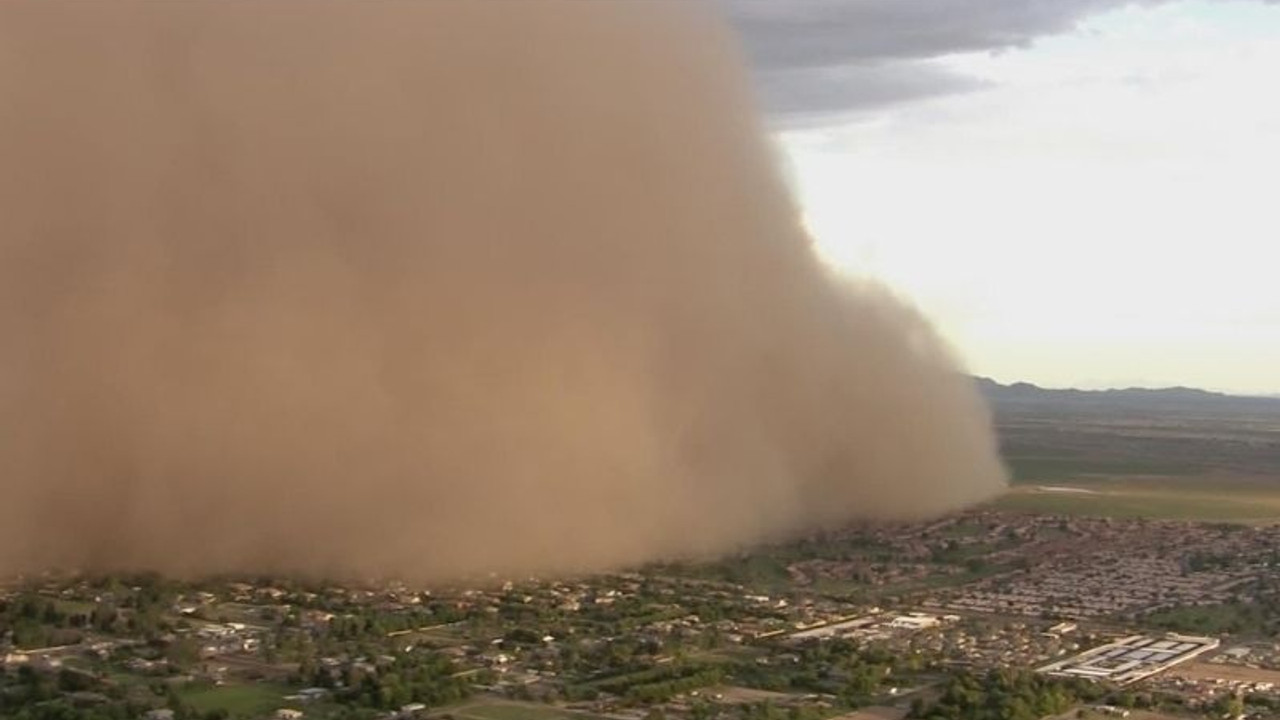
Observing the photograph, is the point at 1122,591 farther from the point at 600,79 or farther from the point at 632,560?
the point at 600,79

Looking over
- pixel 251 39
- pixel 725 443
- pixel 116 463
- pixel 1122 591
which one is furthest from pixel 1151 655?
pixel 251 39

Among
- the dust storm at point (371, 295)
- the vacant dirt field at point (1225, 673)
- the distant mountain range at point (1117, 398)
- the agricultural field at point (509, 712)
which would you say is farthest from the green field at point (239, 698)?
the distant mountain range at point (1117, 398)

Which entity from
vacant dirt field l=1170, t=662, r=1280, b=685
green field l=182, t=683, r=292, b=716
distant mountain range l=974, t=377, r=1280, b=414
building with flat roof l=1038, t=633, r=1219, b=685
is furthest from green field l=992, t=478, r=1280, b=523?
distant mountain range l=974, t=377, r=1280, b=414

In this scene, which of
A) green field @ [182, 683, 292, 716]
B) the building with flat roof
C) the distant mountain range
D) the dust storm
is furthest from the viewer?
the distant mountain range

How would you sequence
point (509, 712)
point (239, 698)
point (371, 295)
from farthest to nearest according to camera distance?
point (371, 295)
point (239, 698)
point (509, 712)

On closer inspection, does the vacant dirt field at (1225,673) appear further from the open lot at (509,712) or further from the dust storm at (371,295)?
the dust storm at (371,295)

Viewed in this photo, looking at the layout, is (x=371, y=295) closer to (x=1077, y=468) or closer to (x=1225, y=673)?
(x=1225, y=673)

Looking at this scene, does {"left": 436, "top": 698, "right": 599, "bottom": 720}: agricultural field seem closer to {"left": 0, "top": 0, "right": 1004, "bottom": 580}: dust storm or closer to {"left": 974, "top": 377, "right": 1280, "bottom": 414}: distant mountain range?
{"left": 0, "top": 0, "right": 1004, "bottom": 580}: dust storm

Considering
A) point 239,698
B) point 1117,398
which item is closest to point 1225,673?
point 239,698

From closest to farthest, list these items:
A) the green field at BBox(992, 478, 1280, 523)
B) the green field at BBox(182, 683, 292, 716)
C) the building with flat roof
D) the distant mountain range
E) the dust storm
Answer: the green field at BBox(182, 683, 292, 716) < the building with flat roof < the dust storm < the green field at BBox(992, 478, 1280, 523) < the distant mountain range
